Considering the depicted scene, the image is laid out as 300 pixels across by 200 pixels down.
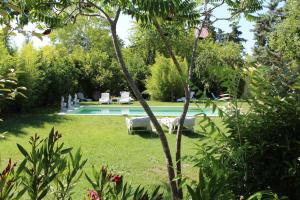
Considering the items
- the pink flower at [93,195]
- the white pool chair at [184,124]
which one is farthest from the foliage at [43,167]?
the white pool chair at [184,124]

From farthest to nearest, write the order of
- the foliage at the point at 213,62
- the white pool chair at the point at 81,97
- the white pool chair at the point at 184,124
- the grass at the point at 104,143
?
the white pool chair at the point at 81,97, the white pool chair at the point at 184,124, the grass at the point at 104,143, the foliage at the point at 213,62

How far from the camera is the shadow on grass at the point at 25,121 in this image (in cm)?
1186

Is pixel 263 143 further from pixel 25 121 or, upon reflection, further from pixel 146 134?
pixel 25 121

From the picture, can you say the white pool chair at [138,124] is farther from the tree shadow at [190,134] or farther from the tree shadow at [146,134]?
the tree shadow at [190,134]

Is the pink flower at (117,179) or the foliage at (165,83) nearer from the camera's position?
the pink flower at (117,179)

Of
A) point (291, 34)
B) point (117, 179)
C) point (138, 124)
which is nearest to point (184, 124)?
point (138, 124)

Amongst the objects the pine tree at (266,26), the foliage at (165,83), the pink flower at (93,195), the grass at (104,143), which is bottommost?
the grass at (104,143)

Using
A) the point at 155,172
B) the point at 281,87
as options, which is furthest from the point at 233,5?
the point at 155,172

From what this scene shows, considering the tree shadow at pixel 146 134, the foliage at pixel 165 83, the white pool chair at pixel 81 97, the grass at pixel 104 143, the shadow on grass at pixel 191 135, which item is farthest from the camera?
the foliage at pixel 165 83

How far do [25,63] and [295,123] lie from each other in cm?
1516

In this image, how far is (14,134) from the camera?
36.4 ft

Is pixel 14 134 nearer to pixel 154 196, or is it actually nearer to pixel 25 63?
pixel 25 63

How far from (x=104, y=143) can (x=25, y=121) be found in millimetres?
4418

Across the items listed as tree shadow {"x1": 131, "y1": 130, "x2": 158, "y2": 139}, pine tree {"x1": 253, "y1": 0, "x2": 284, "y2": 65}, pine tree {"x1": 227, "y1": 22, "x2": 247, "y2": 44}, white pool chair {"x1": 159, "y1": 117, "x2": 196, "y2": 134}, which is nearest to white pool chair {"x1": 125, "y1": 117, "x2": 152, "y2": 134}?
tree shadow {"x1": 131, "y1": 130, "x2": 158, "y2": 139}
